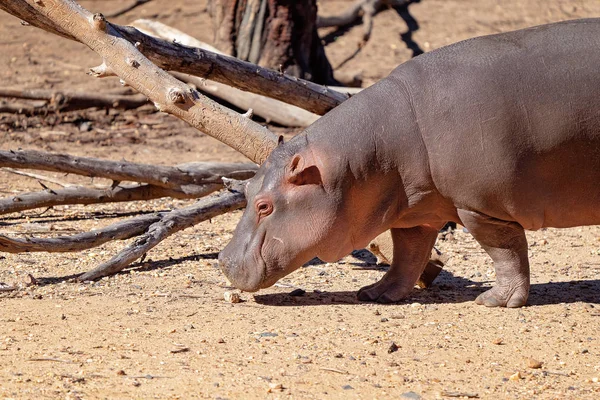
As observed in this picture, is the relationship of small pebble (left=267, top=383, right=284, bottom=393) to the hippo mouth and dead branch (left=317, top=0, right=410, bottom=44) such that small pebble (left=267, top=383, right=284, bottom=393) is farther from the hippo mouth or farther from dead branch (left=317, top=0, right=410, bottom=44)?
dead branch (left=317, top=0, right=410, bottom=44)

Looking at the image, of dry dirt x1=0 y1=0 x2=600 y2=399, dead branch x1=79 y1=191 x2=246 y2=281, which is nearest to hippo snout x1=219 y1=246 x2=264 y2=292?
dry dirt x1=0 y1=0 x2=600 y2=399

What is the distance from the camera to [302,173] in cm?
545

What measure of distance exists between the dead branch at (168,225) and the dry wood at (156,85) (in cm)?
93

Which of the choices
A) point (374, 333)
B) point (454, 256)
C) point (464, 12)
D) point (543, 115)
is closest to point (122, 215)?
point (454, 256)

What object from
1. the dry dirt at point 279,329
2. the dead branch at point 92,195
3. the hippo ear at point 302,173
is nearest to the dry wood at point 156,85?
the hippo ear at point 302,173

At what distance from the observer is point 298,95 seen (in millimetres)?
7383

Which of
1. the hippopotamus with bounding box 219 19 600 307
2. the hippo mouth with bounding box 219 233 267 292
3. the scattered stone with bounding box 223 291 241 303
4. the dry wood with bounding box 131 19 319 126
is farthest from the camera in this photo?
the dry wood with bounding box 131 19 319 126

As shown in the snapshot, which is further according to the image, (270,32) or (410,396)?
(270,32)

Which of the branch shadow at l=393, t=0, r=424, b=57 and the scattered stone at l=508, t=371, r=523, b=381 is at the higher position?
the branch shadow at l=393, t=0, r=424, b=57

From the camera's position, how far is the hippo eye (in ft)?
18.2

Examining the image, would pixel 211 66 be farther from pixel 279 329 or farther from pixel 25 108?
pixel 25 108

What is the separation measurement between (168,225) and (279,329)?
5.62 feet

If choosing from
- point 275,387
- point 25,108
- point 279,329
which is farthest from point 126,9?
point 275,387

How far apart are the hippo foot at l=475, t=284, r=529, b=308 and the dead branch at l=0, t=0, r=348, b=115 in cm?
237
